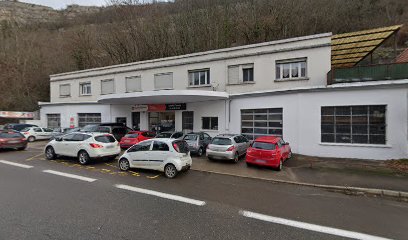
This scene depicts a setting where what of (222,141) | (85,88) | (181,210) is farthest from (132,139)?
(85,88)

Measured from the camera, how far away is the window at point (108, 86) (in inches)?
856

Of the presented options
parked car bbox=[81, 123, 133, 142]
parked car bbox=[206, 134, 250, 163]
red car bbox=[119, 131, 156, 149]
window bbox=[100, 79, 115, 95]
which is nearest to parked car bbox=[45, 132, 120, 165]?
red car bbox=[119, 131, 156, 149]

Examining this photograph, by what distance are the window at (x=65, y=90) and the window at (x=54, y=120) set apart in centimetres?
253

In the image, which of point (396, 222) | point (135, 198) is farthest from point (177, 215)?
point (396, 222)

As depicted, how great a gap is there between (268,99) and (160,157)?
8763 mm

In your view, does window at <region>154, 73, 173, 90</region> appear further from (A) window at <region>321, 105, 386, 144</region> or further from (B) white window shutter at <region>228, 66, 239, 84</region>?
(A) window at <region>321, 105, 386, 144</region>

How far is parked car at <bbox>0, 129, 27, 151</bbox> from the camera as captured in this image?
13773 mm

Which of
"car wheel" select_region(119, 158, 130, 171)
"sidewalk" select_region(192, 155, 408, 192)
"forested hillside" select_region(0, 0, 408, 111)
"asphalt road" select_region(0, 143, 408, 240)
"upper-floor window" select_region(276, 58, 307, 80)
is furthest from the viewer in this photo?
"forested hillside" select_region(0, 0, 408, 111)

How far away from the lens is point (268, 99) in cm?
1425

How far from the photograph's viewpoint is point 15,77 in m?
32.9

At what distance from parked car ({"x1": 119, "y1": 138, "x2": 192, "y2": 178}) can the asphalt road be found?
54cm

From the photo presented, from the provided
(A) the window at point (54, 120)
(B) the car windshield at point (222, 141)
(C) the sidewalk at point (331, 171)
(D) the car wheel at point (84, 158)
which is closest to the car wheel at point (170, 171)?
(C) the sidewalk at point (331, 171)

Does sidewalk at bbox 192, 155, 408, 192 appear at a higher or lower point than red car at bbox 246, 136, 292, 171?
lower

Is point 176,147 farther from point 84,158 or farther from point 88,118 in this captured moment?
point 88,118
